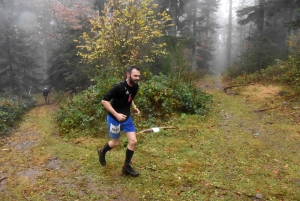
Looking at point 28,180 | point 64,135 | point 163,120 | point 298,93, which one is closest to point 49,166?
point 28,180

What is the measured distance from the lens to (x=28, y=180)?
462cm

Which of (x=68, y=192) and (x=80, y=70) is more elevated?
(x=80, y=70)

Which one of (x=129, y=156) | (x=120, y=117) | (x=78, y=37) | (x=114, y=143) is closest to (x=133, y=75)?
(x=120, y=117)

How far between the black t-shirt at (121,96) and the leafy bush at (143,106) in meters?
3.28

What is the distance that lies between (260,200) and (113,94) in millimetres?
2996

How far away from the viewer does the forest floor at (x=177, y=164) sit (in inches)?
160

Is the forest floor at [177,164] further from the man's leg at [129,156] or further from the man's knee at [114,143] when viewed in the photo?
the man's knee at [114,143]

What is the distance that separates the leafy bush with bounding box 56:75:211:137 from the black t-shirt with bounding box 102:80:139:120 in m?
3.28

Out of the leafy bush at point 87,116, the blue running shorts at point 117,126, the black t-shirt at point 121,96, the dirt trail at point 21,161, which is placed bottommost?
the dirt trail at point 21,161

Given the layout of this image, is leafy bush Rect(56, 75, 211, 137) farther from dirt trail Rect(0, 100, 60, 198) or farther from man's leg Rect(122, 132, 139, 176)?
man's leg Rect(122, 132, 139, 176)

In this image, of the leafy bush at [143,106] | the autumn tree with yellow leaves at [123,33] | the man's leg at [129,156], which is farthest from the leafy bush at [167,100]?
the man's leg at [129,156]

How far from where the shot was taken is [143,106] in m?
8.20

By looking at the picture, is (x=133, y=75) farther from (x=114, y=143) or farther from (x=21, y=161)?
(x=21, y=161)

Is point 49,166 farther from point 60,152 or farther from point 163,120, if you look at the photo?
point 163,120
